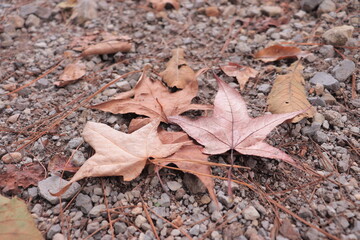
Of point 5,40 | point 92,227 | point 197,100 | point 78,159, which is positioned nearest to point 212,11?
point 197,100

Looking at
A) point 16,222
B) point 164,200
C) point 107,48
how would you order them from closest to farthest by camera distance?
point 16,222 < point 164,200 < point 107,48

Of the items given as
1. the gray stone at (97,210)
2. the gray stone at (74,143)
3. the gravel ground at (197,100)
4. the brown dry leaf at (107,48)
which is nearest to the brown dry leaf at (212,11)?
the gravel ground at (197,100)

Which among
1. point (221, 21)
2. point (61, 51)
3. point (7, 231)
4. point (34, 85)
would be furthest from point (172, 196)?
point (221, 21)

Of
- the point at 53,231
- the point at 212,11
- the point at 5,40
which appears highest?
the point at 212,11

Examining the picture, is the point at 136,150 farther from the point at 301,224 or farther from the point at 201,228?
the point at 301,224

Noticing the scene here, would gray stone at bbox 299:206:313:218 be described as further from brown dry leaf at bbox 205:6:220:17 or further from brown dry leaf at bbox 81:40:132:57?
brown dry leaf at bbox 205:6:220:17

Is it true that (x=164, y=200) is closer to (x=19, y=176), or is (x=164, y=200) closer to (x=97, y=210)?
(x=97, y=210)
